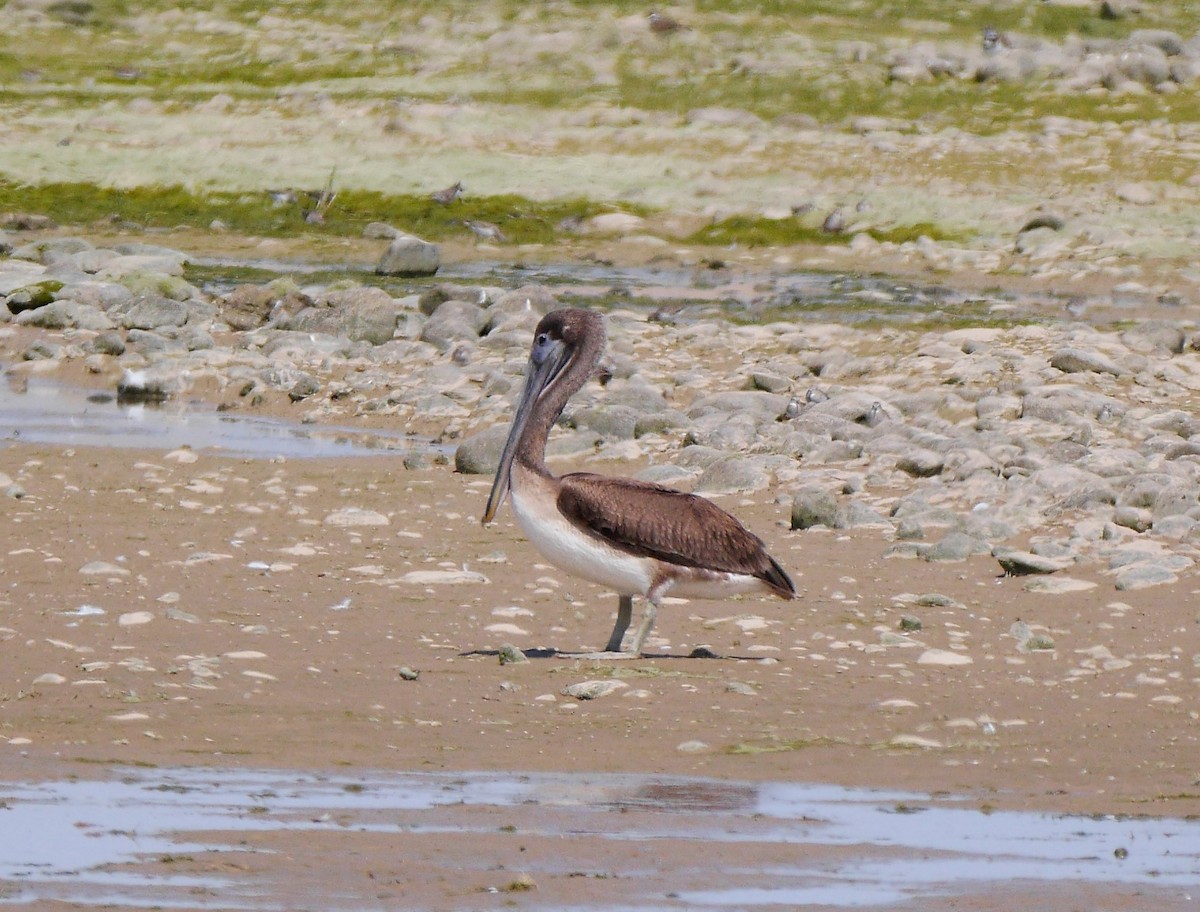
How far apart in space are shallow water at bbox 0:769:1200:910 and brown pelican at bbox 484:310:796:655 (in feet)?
6.77

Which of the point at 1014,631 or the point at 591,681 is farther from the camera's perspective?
the point at 1014,631

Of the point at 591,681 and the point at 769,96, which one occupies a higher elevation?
the point at 591,681

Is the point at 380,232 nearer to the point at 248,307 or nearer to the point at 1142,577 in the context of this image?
the point at 248,307

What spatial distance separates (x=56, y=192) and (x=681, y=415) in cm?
1988

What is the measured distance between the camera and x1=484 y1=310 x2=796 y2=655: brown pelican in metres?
9.21

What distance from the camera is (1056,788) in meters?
7.35

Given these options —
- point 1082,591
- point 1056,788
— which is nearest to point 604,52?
point 1082,591

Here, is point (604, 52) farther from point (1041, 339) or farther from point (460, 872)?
point (460, 872)

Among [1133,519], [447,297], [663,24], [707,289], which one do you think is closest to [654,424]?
[1133,519]

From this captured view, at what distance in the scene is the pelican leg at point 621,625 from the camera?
9211mm

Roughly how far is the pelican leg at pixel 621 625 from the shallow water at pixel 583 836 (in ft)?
6.39

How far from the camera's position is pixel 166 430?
15.8 m

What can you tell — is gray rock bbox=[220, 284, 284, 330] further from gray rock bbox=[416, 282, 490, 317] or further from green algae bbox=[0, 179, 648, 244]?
green algae bbox=[0, 179, 648, 244]

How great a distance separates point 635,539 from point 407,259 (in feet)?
54.6
